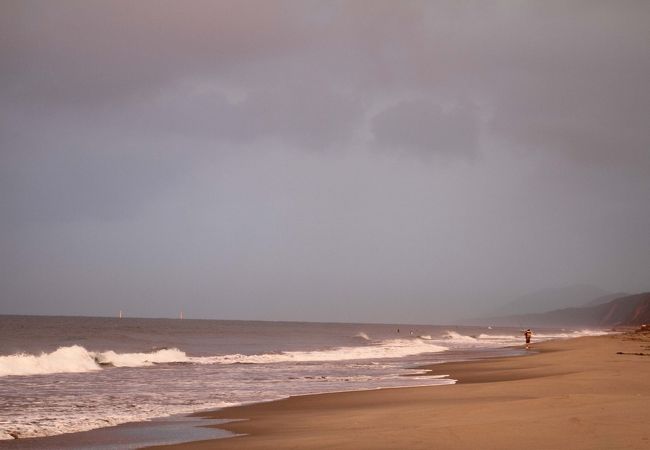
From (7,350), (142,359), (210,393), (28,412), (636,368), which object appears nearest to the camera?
(28,412)

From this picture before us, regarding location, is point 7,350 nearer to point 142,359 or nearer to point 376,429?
point 142,359

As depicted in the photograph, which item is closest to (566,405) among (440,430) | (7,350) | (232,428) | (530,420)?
(530,420)

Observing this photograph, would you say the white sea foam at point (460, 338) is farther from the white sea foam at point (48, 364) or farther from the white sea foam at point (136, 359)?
the white sea foam at point (48, 364)

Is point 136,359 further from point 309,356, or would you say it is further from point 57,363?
point 309,356

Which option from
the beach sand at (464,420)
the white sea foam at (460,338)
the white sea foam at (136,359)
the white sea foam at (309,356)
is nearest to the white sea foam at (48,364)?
the white sea foam at (136,359)

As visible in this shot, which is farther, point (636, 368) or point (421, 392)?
point (636, 368)

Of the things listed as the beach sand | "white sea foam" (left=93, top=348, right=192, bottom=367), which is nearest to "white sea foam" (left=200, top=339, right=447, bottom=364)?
"white sea foam" (left=93, top=348, right=192, bottom=367)

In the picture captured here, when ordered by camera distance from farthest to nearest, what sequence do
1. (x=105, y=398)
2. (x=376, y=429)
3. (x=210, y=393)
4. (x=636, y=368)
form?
(x=636, y=368), (x=210, y=393), (x=105, y=398), (x=376, y=429)

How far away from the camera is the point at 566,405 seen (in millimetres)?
12086

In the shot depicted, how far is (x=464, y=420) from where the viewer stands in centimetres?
1132

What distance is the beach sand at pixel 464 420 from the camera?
938 cm

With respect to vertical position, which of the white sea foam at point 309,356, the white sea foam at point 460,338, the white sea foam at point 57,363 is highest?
the white sea foam at point 57,363

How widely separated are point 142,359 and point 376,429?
33.7 metres

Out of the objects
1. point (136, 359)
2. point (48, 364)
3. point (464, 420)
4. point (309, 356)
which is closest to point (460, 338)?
point (309, 356)
